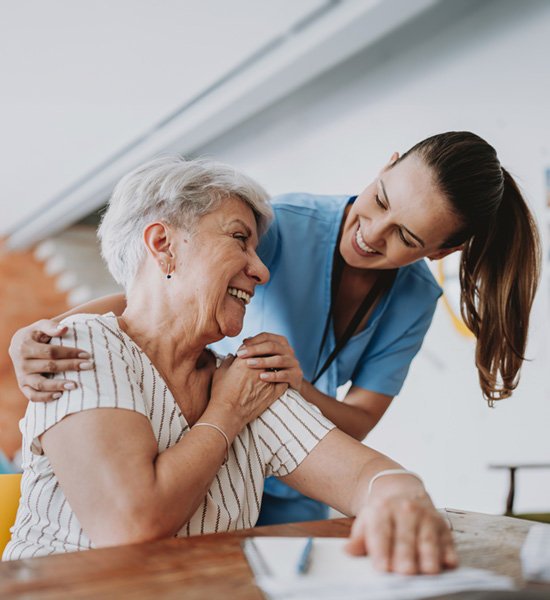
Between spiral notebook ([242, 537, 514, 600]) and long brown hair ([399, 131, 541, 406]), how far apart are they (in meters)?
0.92

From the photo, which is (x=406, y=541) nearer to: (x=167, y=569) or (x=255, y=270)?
(x=167, y=569)

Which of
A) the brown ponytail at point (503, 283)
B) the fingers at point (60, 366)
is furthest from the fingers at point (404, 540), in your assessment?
the brown ponytail at point (503, 283)

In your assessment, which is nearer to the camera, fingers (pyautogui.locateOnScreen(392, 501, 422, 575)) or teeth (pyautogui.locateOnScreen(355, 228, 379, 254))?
fingers (pyautogui.locateOnScreen(392, 501, 422, 575))

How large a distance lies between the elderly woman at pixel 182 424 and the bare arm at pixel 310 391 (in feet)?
0.10

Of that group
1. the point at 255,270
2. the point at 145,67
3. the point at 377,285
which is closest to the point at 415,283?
the point at 377,285

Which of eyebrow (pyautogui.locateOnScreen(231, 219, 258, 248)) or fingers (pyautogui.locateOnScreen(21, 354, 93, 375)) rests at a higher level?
eyebrow (pyautogui.locateOnScreen(231, 219, 258, 248))

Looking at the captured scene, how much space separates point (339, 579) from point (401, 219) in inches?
36.7

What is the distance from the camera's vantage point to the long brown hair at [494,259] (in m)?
1.47

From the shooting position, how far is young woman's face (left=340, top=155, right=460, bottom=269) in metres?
1.43

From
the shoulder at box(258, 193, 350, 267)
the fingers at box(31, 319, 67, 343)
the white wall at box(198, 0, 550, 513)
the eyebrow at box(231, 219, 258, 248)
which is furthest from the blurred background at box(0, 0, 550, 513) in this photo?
the fingers at box(31, 319, 67, 343)

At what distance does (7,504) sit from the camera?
1.30m

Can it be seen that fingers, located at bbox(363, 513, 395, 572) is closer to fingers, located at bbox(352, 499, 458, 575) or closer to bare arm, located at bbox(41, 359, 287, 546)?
fingers, located at bbox(352, 499, 458, 575)

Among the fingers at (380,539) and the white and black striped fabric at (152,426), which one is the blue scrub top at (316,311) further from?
the fingers at (380,539)

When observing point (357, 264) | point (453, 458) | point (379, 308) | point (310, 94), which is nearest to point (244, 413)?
point (357, 264)
